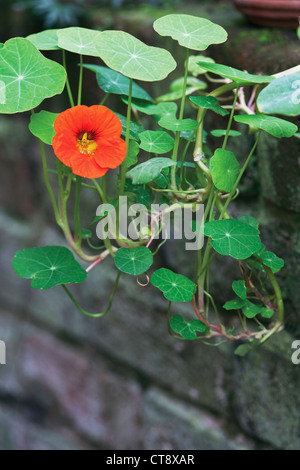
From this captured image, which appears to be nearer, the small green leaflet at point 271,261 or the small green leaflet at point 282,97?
the small green leaflet at point 282,97

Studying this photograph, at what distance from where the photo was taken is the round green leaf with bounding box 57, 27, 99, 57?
54 centimetres

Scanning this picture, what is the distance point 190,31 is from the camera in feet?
1.77

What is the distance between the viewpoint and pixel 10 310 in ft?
4.50

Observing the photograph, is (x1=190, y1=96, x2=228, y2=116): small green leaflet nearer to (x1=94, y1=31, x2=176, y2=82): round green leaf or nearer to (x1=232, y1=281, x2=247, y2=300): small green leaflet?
(x1=94, y1=31, x2=176, y2=82): round green leaf

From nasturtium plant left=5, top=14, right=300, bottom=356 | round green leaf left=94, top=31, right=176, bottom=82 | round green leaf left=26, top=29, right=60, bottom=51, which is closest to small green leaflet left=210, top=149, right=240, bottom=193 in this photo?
nasturtium plant left=5, top=14, right=300, bottom=356

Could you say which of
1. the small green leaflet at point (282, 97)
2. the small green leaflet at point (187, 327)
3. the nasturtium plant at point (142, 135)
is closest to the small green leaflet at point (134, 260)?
the nasturtium plant at point (142, 135)

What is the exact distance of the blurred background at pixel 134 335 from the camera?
773 mm

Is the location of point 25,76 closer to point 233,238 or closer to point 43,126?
point 43,126

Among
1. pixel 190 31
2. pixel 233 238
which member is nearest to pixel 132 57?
pixel 190 31

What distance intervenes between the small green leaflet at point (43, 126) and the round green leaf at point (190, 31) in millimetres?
154

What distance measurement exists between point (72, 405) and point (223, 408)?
467 mm

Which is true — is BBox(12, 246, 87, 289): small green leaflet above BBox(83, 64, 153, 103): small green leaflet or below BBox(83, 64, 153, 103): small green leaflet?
below

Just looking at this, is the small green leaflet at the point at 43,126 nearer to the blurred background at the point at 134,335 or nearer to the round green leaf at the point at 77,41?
the round green leaf at the point at 77,41

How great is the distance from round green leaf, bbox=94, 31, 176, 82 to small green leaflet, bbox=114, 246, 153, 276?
0.19 meters
